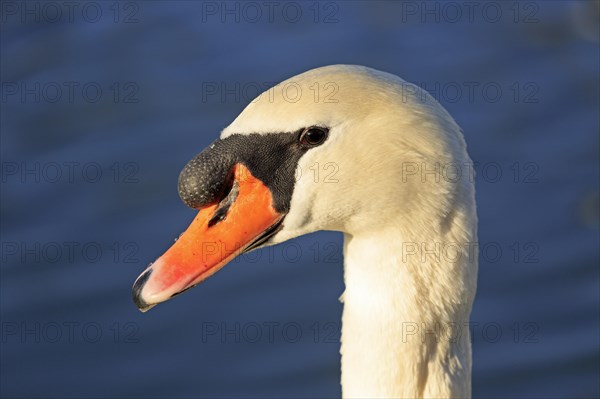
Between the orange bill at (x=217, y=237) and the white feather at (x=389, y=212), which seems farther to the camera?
the orange bill at (x=217, y=237)

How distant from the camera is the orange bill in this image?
13.0 feet

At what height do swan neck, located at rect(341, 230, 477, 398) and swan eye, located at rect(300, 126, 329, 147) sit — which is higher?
swan eye, located at rect(300, 126, 329, 147)

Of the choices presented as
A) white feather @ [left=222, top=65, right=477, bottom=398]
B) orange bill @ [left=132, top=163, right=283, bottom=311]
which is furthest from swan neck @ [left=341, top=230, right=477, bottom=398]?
orange bill @ [left=132, top=163, right=283, bottom=311]

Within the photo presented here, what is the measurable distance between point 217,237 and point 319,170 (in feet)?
1.29

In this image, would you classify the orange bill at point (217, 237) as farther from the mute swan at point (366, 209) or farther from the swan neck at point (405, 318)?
the swan neck at point (405, 318)

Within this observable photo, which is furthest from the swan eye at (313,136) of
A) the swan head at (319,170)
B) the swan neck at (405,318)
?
the swan neck at (405,318)

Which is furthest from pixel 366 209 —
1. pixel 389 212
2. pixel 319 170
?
pixel 319 170

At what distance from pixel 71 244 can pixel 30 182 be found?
25.4 inches

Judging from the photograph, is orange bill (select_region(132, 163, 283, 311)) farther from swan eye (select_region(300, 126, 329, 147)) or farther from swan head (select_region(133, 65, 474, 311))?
swan eye (select_region(300, 126, 329, 147))

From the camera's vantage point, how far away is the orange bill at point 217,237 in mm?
3969

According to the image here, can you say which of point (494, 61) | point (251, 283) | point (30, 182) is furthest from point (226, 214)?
point (494, 61)

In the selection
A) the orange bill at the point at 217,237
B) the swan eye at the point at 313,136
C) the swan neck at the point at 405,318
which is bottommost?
the swan neck at the point at 405,318

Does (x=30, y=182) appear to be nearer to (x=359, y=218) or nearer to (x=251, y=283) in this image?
(x=251, y=283)

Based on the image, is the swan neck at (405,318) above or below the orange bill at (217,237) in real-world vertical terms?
below
